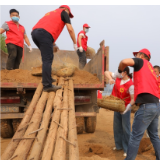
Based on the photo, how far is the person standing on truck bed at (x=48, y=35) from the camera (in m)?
2.65

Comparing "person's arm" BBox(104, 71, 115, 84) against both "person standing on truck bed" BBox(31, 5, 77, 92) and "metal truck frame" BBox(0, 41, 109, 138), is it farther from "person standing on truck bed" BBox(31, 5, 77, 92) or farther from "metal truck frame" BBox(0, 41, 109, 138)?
"person standing on truck bed" BBox(31, 5, 77, 92)

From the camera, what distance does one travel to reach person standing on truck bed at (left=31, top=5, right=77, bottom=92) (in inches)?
104

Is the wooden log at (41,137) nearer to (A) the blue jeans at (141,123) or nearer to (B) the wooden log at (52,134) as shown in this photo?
(B) the wooden log at (52,134)

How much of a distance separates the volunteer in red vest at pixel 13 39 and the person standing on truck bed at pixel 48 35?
134 cm

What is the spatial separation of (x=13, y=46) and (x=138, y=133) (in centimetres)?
331

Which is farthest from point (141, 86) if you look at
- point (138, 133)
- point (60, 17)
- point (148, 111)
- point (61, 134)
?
point (60, 17)

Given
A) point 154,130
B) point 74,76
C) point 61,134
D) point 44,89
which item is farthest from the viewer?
point 74,76

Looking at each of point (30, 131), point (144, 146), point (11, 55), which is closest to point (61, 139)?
point (30, 131)

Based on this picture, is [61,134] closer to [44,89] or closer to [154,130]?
[44,89]

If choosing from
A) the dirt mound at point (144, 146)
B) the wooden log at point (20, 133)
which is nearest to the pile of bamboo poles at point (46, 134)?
the wooden log at point (20, 133)

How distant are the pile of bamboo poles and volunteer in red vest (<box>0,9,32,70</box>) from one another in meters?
1.71

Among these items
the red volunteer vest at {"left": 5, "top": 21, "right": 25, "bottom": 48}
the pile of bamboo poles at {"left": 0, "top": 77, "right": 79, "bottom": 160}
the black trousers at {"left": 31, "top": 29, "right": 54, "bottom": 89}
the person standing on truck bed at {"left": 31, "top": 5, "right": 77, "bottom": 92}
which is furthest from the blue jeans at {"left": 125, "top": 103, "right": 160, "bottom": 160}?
the red volunteer vest at {"left": 5, "top": 21, "right": 25, "bottom": 48}

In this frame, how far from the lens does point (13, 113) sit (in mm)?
2859

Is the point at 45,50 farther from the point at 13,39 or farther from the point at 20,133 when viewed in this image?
the point at 13,39
